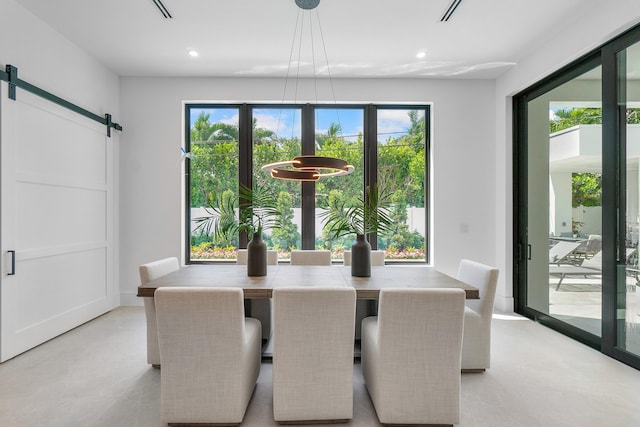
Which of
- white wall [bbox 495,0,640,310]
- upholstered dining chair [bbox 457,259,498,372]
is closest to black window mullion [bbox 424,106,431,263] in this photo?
white wall [bbox 495,0,640,310]

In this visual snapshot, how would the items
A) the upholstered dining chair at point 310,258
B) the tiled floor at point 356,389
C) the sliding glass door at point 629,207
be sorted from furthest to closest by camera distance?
the upholstered dining chair at point 310,258 < the sliding glass door at point 629,207 < the tiled floor at point 356,389

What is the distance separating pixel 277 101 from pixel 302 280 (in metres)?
2.74

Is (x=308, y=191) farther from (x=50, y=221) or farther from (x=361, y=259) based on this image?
(x=50, y=221)

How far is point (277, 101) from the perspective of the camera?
4.36m

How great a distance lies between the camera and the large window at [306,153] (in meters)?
4.45

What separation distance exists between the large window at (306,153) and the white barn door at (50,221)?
104cm

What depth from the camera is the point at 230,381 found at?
1767 millimetres

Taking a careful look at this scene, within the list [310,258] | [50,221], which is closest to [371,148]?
[310,258]

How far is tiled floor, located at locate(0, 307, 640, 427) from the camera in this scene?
192 centimetres

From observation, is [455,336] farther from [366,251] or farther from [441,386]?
[366,251]

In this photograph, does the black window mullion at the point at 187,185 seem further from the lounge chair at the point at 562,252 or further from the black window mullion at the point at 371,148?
the lounge chair at the point at 562,252

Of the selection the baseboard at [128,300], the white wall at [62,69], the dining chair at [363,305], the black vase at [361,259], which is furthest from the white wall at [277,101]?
the black vase at [361,259]

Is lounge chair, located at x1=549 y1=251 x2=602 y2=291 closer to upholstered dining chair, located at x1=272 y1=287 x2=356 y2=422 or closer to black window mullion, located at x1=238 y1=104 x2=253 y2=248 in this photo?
upholstered dining chair, located at x1=272 y1=287 x2=356 y2=422

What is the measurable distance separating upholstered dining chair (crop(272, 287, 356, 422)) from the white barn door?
249 centimetres
